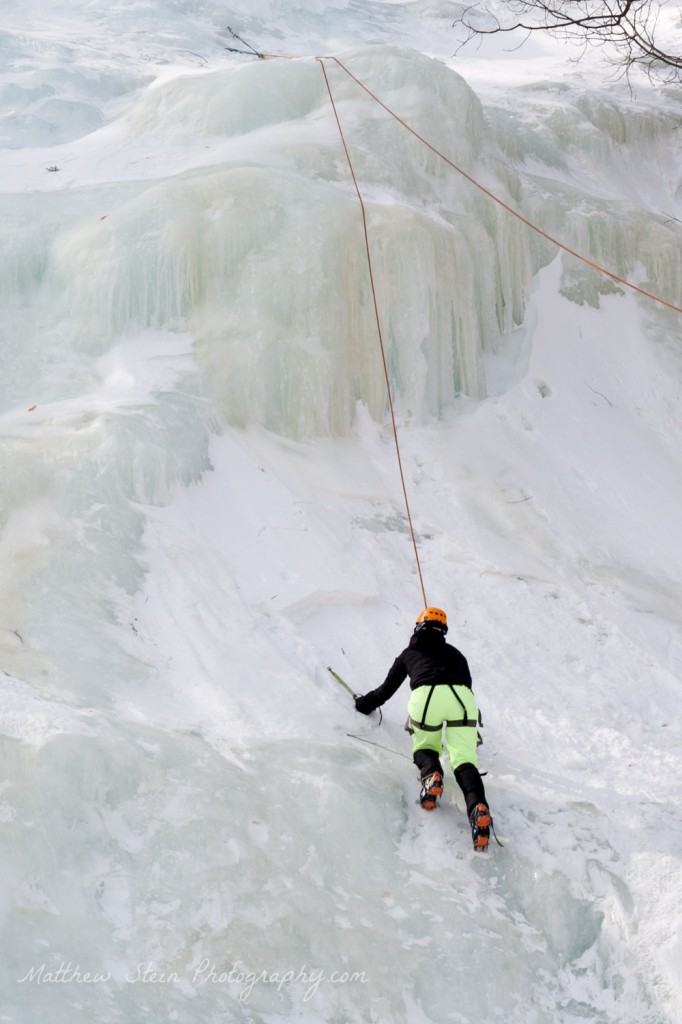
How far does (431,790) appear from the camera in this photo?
5.32 meters

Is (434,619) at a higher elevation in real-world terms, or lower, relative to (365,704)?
higher

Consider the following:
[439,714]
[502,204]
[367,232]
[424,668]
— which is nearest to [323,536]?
[424,668]

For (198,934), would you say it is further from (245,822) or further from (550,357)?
(550,357)

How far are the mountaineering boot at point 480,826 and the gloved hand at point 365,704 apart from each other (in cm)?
110

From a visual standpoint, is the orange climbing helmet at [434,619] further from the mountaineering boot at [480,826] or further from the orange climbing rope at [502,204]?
the orange climbing rope at [502,204]

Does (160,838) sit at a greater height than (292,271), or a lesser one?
lesser

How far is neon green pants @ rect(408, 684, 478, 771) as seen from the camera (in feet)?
18.2

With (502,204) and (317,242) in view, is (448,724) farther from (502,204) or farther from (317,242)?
(502,204)

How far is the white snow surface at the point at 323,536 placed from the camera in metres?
4.55

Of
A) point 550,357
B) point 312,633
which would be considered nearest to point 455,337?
point 550,357

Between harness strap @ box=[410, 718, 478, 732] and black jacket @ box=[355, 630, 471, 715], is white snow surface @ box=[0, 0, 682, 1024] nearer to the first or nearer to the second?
black jacket @ box=[355, 630, 471, 715]

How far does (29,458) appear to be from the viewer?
22.9ft

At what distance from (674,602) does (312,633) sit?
3469 millimetres

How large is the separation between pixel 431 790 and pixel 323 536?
294cm
